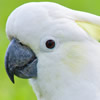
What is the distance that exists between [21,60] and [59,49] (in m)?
0.25

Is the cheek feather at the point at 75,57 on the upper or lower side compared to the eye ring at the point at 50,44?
lower

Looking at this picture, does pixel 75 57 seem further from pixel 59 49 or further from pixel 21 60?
pixel 21 60

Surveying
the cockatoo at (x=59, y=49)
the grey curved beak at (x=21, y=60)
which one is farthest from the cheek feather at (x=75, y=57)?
the grey curved beak at (x=21, y=60)

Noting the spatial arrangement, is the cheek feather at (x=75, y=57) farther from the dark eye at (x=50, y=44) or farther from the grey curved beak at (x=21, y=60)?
the grey curved beak at (x=21, y=60)

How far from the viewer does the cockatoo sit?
248cm

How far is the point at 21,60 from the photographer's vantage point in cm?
257

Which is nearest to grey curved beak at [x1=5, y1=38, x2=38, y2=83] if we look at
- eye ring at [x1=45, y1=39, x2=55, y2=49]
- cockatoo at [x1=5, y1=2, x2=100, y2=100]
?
cockatoo at [x1=5, y1=2, x2=100, y2=100]

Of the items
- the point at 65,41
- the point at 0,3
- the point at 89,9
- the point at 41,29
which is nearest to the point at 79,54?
the point at 65,41

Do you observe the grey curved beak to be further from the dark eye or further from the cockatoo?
the dark eye

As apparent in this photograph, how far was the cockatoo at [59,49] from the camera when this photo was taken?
8.14 feet

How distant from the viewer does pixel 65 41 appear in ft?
8.16

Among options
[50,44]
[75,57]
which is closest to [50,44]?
[50,44]

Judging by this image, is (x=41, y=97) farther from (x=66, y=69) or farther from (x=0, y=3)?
(x=0, y=3)

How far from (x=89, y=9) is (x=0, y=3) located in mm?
1309
